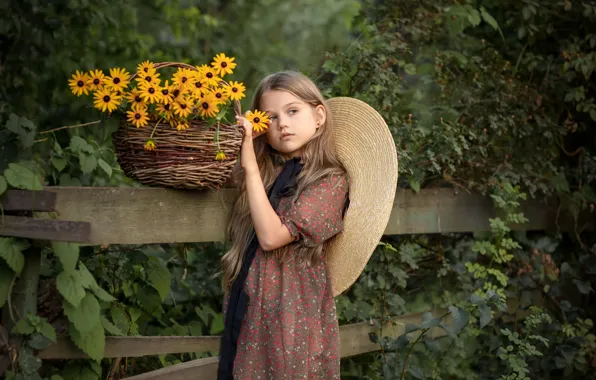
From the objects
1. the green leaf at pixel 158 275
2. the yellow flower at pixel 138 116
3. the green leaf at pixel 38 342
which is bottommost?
the green leaf at pixel 158 275

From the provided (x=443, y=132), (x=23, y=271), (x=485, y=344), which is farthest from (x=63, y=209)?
(x=485, y=344)

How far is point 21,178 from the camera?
2404 millimetres

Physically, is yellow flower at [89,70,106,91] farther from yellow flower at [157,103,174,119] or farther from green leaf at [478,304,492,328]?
green leaf at [478,304,492,328]

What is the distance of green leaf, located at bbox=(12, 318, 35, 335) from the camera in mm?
2463

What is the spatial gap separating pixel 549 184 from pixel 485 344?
0.96 m

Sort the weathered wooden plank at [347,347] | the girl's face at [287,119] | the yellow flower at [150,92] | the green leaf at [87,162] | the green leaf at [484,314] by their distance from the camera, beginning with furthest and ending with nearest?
the green leaf at [484,314], the weathered wooden plank at [347,347], the girl's face at [287,119], the green leaf at [87,162], the yellow flower at [150,92]

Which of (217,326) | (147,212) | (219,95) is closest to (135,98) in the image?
(219,95)

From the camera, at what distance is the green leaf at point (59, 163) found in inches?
112

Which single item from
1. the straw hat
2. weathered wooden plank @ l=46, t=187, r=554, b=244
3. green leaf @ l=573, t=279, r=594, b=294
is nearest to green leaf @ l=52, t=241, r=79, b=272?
weathered wooden plank @ l=46, t=187, r=554, b=244

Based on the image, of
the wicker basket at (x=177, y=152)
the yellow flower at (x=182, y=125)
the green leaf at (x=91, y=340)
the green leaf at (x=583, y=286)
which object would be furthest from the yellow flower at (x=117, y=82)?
the green leaf at (x=583, y=286)

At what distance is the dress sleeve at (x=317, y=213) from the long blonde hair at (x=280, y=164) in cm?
4

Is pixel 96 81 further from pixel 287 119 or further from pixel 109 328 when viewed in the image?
pixel 109 328

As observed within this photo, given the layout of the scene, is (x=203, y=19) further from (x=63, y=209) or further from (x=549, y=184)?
(x=63, y=209)

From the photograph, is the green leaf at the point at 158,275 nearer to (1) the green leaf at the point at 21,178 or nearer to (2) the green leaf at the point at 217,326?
(2) the green leaf at the point at 217,326
